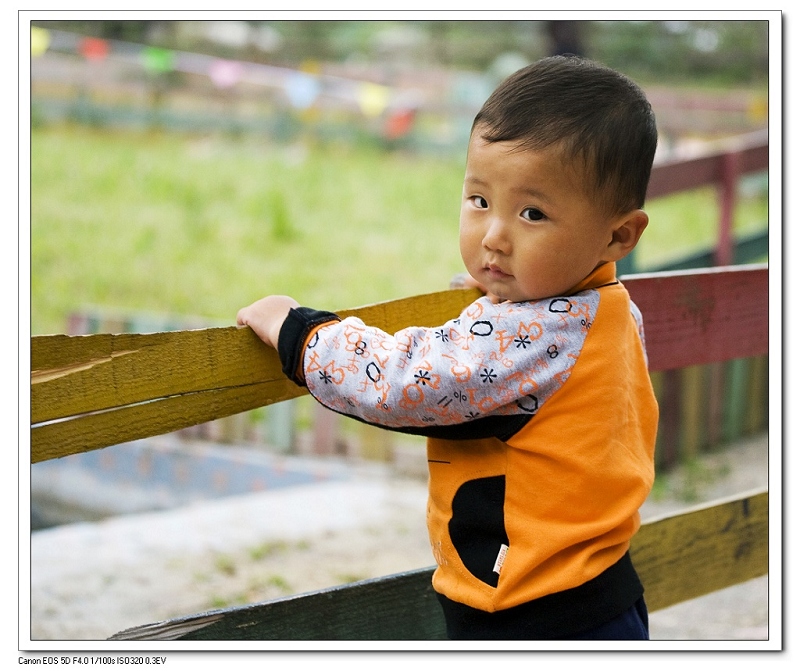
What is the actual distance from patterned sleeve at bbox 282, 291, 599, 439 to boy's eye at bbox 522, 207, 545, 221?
12 cm

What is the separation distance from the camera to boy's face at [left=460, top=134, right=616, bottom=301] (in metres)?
1.25

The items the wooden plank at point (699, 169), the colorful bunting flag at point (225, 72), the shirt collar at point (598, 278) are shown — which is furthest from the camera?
the colorful bunting flag at point (225, 72)

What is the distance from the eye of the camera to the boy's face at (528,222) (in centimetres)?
125

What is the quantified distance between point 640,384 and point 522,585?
14.2 inches

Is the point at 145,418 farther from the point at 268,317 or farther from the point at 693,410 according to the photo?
the point at 693,410

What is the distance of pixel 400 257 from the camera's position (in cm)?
862

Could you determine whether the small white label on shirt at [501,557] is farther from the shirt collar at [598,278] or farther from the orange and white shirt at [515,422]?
the shirt collar at [598,278]

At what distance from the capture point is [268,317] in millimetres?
1356

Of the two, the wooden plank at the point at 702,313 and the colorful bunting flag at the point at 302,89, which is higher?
the wooden plank at the point at 702,313

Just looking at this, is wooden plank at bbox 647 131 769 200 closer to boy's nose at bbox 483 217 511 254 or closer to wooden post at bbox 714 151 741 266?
wooden post at bbox 714 151 741 266

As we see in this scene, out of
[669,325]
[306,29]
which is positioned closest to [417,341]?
[669,325]

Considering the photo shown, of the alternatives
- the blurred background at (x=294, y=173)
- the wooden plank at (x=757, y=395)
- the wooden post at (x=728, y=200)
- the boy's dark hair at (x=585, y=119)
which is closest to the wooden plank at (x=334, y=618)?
the boy's dark hair at (x=585, y=119)

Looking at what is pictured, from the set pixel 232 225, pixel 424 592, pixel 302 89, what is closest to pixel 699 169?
pixel 424 592

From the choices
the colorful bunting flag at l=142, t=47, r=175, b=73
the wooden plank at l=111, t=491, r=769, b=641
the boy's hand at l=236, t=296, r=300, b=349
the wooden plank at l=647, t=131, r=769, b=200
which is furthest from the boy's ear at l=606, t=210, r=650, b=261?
the colorful bunting flag at l=142, t=47, r=175, b=73
